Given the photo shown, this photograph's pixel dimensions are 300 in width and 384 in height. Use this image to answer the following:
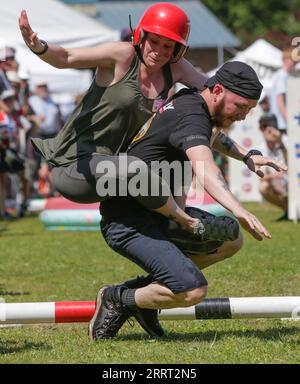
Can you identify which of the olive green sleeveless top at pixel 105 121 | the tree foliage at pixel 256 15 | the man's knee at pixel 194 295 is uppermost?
the olive green sleeveless top at pixel 105 121

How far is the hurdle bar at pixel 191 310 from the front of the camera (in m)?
5.29

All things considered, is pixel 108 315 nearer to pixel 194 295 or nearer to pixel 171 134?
pixel 194 295

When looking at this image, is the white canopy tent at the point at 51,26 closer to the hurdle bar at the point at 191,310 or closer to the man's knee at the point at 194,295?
the hurdle bar at the point at 191,310

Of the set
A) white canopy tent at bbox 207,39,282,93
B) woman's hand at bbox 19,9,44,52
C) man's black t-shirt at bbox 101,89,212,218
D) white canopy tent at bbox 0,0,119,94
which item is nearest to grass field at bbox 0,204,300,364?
man's black t-shirt at bbox 101,89,212,218

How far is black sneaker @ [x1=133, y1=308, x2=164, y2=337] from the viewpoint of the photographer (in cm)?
540

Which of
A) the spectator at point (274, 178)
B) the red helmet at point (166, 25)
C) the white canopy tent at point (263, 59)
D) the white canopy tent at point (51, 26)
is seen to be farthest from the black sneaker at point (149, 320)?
the white canopy tent at point (263, 59)

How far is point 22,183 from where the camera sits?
1402cm

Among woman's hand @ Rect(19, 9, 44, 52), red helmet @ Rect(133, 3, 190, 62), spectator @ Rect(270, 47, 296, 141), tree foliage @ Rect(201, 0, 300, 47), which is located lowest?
tree foliage @ Rect(201, 0, 300, 47)

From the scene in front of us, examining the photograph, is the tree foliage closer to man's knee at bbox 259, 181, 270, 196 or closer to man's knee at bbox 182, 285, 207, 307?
man's knee at bbox 259, 181, 270, 196

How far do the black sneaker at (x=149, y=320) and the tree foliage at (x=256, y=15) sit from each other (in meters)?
47.4

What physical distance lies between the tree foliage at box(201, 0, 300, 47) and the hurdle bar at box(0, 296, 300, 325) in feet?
156

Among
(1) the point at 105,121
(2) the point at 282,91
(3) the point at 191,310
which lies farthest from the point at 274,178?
(1) the point at 105,121
